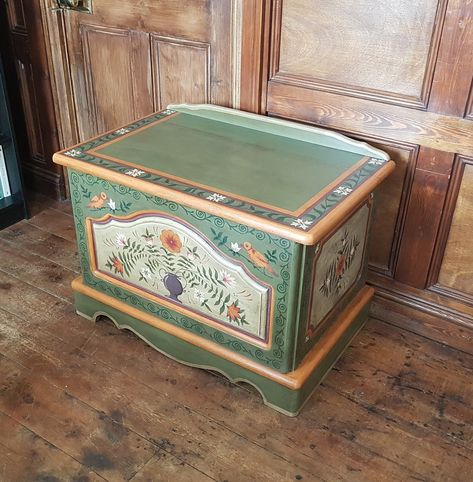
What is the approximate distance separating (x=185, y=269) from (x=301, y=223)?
1.39ft

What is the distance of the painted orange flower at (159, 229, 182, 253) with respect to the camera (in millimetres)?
1643

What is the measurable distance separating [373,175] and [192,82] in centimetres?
85

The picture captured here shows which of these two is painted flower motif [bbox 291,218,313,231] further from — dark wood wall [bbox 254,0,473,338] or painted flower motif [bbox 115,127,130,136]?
painted flower motif [bbox 115,127,130,136]

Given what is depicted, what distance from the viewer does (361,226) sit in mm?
1768

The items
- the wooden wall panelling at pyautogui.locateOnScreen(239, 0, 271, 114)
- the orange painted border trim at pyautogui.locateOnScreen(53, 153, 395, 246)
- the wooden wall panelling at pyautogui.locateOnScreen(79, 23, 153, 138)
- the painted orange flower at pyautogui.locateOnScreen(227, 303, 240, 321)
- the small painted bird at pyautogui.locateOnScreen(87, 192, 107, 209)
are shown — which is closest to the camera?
the orange painted border trim at pyautogui.locateOnScreen(53, 153, 395, 246)

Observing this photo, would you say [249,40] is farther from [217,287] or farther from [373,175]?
[217,287]

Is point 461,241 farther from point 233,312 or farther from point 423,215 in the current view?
point 233,312

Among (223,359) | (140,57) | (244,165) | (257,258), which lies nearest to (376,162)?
(244,165)

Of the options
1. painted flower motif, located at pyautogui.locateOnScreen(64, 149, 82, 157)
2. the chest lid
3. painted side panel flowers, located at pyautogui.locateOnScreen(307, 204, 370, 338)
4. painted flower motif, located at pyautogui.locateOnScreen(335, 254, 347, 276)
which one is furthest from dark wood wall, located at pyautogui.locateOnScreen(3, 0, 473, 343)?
painted flower motif, located at pyautogui.locateOnScreen(64, 149, 82, 157)

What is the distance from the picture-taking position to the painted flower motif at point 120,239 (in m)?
1.77

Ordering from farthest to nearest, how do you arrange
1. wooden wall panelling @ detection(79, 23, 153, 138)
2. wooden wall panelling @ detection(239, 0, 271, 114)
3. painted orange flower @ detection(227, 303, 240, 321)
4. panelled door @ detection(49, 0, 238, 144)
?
wooden wall panelling @ detection(79, 23, 153, 138) → panelled door @ detection(49, 0, 238, 144) → wooden wall panelling @ detection(239, 0, 271, 114) → painted orange flower @ detection(227, 303, 240, 321)

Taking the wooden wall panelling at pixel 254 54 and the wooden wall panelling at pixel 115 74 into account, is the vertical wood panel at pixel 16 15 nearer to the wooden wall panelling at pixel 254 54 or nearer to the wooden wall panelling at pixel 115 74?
the wooden wall panelling at pixel 115 74

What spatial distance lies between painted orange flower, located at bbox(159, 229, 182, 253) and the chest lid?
0.42 feet

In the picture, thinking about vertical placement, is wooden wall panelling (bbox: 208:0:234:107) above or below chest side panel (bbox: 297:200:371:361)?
above
